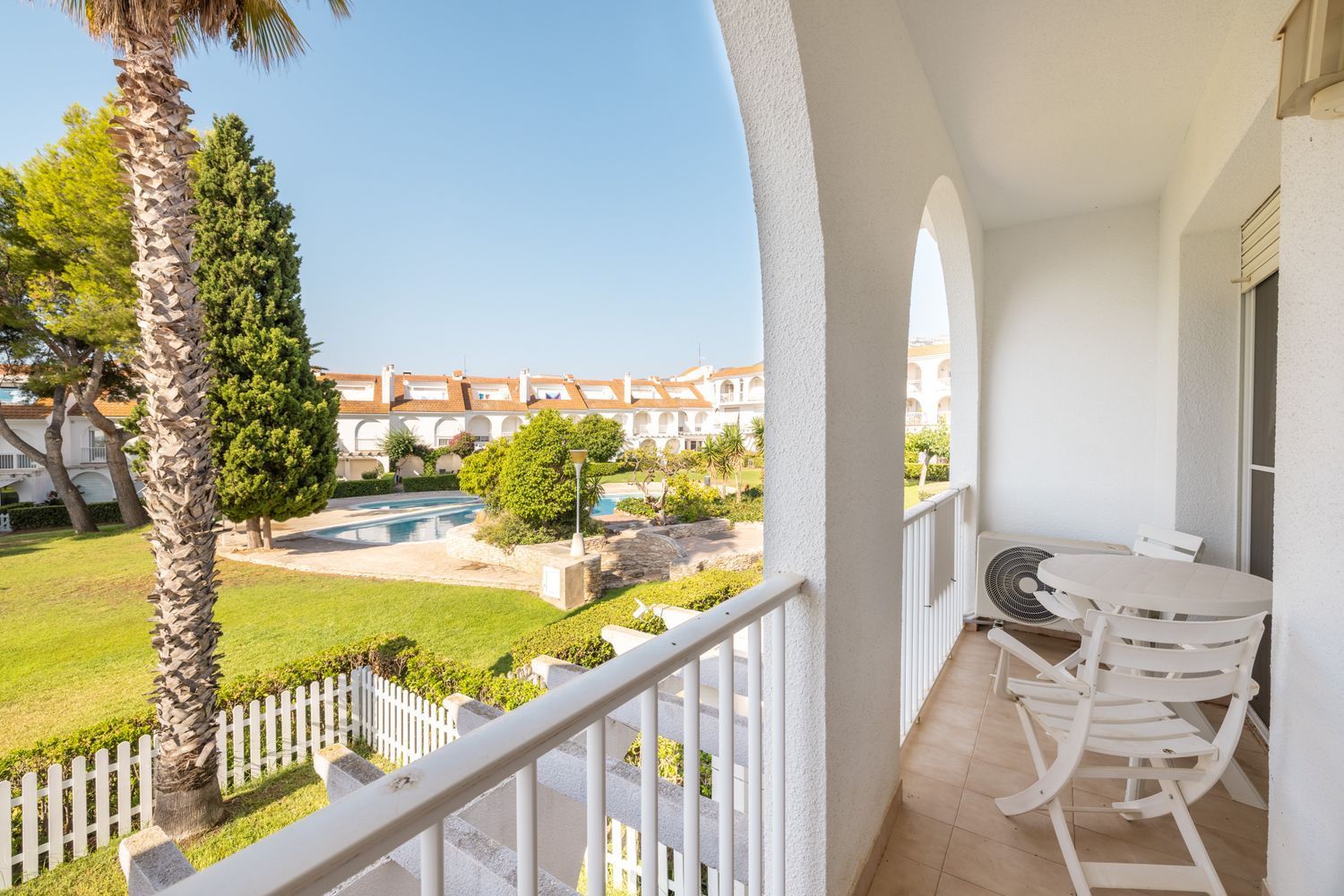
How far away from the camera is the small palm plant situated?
10.6ft

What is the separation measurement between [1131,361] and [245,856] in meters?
4.10

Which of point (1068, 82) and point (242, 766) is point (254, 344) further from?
point (1068, 82)

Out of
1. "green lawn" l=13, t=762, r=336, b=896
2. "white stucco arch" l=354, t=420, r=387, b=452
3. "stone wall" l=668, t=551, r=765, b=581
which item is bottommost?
"green lawn" l=13, t=762, r=336, b=896

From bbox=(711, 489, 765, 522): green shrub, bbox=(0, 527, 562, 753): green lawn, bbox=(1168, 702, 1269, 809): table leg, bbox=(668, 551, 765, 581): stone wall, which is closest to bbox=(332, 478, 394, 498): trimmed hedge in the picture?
bbox=(0, 527, 562, 753): green lawn

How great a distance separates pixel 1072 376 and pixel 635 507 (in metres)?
10.5

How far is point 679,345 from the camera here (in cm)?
2177

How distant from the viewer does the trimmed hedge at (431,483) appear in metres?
13.0

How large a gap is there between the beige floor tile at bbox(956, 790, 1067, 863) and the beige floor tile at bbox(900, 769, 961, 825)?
0.03m

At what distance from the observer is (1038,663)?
1387mm

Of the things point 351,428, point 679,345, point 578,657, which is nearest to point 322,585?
point 351,428

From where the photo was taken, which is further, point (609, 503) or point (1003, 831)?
point (609, 503)

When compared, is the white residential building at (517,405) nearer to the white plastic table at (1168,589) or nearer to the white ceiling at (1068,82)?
the white ceiling at (1068,82)

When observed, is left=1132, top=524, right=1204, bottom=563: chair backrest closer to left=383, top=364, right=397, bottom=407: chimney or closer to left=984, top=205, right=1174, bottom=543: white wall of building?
left=984, top=205, right=1174, bottom=543: white wall of building

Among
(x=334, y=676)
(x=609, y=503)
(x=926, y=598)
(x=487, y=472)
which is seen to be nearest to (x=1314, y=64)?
(x=926, y=598)
